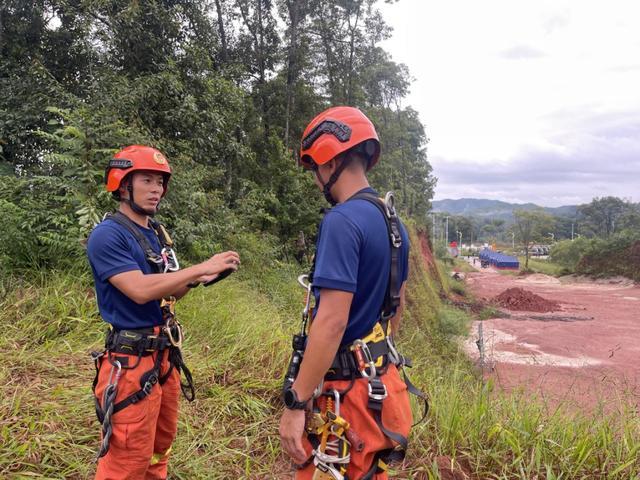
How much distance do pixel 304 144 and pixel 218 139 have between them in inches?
373

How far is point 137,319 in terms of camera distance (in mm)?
2404

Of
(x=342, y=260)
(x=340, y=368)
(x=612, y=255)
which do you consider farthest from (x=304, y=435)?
(x=612, y=255)

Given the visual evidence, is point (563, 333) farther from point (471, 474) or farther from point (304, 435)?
point (304, 435)

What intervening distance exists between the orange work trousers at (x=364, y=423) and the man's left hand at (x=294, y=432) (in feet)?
0.41

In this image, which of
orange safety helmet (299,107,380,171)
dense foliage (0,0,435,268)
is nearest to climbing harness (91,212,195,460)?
orange safety helmet (299,107,380,171)

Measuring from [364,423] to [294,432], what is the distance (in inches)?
11.6

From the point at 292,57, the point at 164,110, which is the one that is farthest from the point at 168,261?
the point at 292,57

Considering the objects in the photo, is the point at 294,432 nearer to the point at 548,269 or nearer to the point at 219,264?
the point at 219,264

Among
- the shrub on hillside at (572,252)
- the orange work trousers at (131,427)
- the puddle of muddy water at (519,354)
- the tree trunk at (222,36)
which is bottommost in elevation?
the puddle of muddy water at (519,354)

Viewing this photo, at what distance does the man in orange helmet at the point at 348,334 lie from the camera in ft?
5.19

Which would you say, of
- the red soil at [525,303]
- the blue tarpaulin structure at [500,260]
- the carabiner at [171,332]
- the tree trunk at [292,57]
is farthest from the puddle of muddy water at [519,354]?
the blue tarpaulin structure at [500,260]

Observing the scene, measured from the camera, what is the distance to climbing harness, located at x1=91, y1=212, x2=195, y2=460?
87.0 inches

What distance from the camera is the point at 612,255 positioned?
147 ft

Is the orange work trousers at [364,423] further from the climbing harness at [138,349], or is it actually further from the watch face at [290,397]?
the climbing harness at [138,349]
